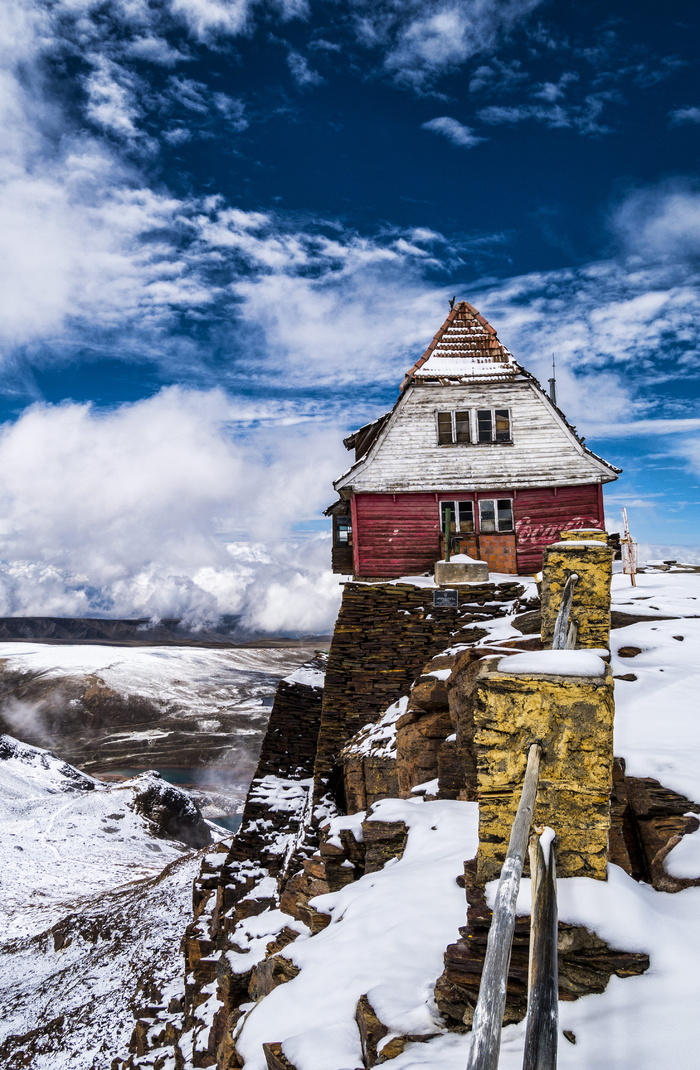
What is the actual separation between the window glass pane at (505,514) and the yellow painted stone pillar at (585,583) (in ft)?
39.1

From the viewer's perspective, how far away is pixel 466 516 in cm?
2141

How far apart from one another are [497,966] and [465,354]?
21.7m

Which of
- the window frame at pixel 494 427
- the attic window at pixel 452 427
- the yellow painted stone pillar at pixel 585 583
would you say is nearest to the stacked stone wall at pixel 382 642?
the window frame at pixel 494 427

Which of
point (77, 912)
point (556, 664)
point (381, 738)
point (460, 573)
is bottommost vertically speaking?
point (77, 912)

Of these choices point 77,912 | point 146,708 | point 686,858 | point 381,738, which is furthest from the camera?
point 146,708

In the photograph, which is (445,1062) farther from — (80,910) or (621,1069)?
(80,910)

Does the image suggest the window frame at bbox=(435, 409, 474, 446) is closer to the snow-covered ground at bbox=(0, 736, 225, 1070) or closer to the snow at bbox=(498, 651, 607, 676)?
the snow at bbox=(498, 651, 607, 676)

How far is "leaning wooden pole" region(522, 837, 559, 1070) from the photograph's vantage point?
2.55 metres

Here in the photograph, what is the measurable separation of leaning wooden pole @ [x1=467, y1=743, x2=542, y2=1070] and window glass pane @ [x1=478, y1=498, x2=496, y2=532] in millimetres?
18286

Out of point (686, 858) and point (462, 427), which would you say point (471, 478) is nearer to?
point (462, 427)

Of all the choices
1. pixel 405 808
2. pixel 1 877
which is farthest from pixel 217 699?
pixel 405 808

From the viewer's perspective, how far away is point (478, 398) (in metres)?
21.6

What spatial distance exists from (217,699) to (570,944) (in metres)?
125

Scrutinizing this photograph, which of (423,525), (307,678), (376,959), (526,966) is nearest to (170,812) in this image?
(307,678)
